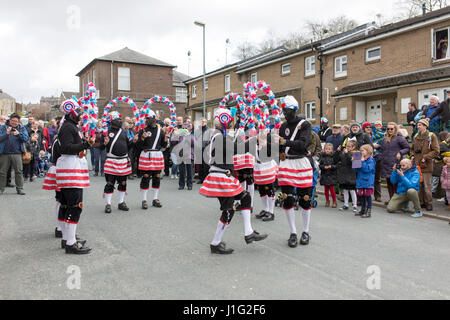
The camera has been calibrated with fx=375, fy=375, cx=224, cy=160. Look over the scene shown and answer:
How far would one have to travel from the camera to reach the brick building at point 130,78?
43.7 m

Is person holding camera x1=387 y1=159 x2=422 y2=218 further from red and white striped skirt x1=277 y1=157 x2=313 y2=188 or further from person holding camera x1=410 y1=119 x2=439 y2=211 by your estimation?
red and white striped skirt x1=277 y1=157 x2=313 y2=188

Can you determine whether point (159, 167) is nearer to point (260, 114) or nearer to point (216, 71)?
point (260, 114)

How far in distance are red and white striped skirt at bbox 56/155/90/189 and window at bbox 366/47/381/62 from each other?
19.2 meters

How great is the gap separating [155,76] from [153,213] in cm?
4151

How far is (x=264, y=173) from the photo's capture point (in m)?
7.37

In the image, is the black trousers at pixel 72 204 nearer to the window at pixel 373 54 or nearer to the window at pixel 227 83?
the window at pixel 373 54

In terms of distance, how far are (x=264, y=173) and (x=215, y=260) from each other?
2.77 meters

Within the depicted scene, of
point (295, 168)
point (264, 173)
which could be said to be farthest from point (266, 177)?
point (295, 168)

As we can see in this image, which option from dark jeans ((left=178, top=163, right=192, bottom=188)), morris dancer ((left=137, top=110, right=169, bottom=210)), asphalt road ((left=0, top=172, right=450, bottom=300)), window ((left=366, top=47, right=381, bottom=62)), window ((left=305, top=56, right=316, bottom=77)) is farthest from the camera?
window ((left=305, top=56, right=316, bottom=77))

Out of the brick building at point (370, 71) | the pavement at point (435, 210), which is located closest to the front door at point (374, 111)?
the brick building at point (370, 71)

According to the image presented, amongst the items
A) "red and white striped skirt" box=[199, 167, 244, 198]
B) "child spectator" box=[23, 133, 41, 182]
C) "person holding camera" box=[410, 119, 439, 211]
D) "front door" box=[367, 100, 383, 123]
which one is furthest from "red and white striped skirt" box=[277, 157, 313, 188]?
"front door" box=[367, 100, 383, 123]

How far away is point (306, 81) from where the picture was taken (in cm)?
2527

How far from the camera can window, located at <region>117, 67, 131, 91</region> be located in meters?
44.9
